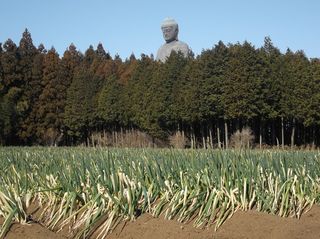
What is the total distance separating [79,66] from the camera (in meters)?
46.4

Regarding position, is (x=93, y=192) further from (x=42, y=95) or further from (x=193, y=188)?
(x=42, y=95)

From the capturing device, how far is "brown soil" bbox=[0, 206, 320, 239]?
439 centimetres

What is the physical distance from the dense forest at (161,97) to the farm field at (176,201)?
23.9m

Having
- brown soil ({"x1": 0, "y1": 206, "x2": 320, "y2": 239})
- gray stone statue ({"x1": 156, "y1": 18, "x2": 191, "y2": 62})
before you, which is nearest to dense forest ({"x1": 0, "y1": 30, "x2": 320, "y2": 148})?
gray stone statue ({"x1": 156, "y1": 18, "x2": 191, "y2": 62})

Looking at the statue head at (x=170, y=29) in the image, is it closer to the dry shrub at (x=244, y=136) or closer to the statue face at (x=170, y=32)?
the statue face at (x=170, y=32)

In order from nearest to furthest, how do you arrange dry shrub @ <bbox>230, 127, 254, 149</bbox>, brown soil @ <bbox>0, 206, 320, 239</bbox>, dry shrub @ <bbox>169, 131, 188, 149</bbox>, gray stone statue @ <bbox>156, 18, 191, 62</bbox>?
brown soil @ <bbox>0, 206, 320, 239</bbox> → dry shrub @ <bbox>230, 127, 254, 149</bbox> → dry shrub @ <bbox>169, 131, 188, 149</bbox> → gray stone statue @ <bbox>156, 18, 191, 62</bbox>

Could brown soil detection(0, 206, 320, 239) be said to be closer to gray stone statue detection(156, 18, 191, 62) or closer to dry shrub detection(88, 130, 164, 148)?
dry shrub detection(88, 130, 164, 148)

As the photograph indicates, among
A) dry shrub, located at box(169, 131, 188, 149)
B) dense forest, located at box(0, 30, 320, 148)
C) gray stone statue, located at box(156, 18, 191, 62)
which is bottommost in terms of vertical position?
dry shrub, located at box(169, 131, 188, 149)

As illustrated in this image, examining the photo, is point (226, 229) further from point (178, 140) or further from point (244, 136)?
point (178, 140)

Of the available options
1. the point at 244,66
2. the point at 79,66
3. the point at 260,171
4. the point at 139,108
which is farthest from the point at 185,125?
the point at 260,171

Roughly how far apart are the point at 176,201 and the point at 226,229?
0.66 m

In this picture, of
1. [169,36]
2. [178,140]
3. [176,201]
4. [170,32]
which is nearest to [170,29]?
[170,32]

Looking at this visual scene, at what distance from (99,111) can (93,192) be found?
35.0m

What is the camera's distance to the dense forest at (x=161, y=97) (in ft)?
98.9
